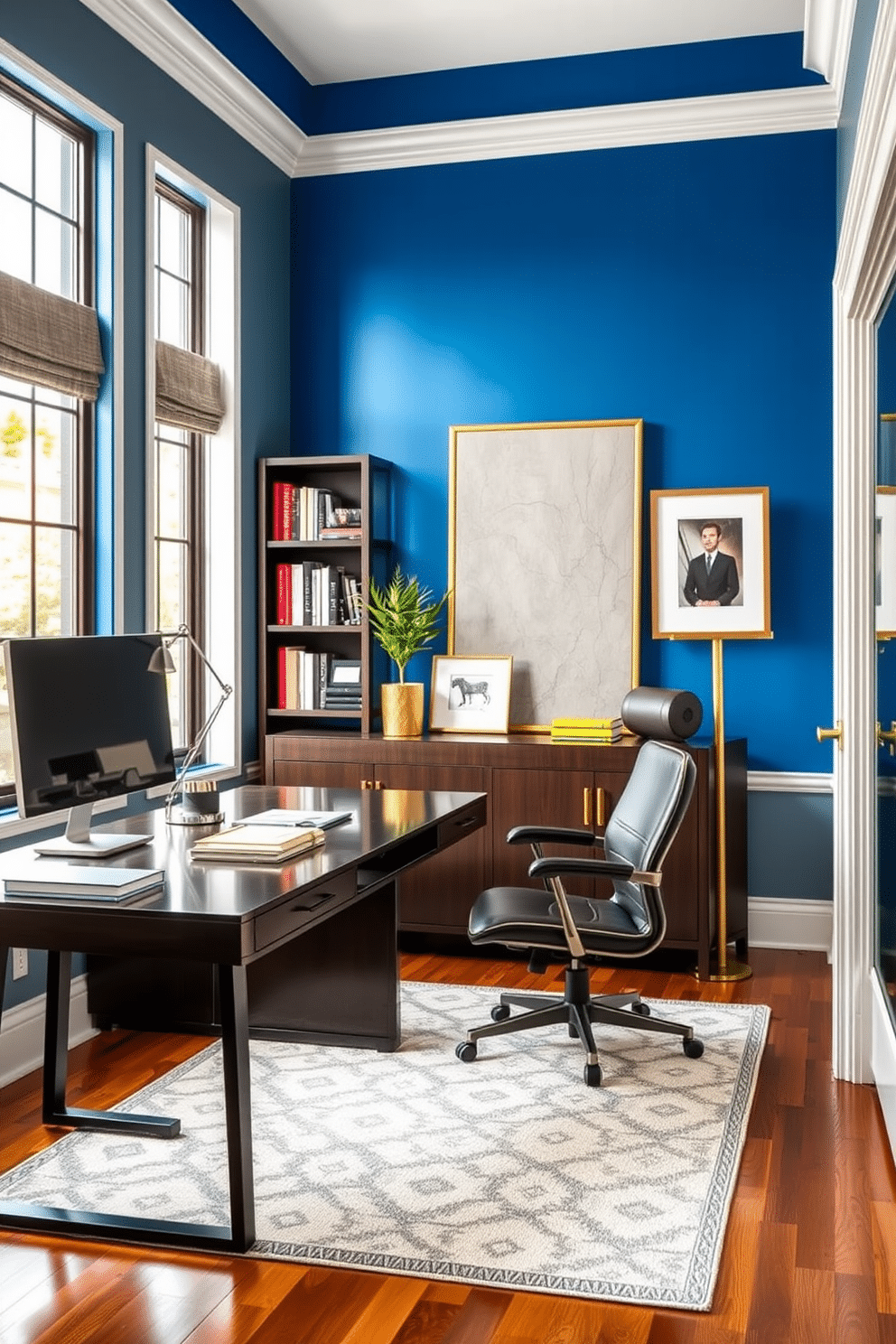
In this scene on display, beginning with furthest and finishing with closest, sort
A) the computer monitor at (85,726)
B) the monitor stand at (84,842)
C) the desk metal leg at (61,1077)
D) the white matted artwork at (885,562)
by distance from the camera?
the white matted artwork at (885,562)
the desk metal leg at (61,1077)
the monitor stand at (84,842)
the computer monitor at (85,726)

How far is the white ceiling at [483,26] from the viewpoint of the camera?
15.9 feet

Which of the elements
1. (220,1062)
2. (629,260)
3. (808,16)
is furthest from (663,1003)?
(808,16)

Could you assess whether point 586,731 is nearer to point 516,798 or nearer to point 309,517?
point 516,798

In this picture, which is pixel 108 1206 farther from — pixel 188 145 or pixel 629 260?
pixel 629 260

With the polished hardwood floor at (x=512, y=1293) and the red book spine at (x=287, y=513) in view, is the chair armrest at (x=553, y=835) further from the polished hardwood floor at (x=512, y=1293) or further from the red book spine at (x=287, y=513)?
the red book spine at (x=287, y=513)

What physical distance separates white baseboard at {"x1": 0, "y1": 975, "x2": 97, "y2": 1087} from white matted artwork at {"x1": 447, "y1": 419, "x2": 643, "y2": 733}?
6.97ft

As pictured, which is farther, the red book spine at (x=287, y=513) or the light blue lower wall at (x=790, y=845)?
the red book spine at (x=287, y=513)

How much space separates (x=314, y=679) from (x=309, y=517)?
0.67 meters

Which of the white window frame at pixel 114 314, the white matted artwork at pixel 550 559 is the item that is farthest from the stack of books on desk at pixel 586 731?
the white window frame at pixel 114 314

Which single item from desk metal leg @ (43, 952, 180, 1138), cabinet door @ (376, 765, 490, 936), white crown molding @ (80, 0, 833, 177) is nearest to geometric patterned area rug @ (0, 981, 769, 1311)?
desk metal leg @ (43, 952, 180, 1138)

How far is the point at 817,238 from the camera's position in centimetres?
510

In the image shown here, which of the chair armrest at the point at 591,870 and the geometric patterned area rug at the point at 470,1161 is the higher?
the chair armrest at the point at 591,870

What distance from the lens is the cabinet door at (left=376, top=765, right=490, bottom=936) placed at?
5.00m

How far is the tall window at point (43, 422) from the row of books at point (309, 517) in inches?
49.5
